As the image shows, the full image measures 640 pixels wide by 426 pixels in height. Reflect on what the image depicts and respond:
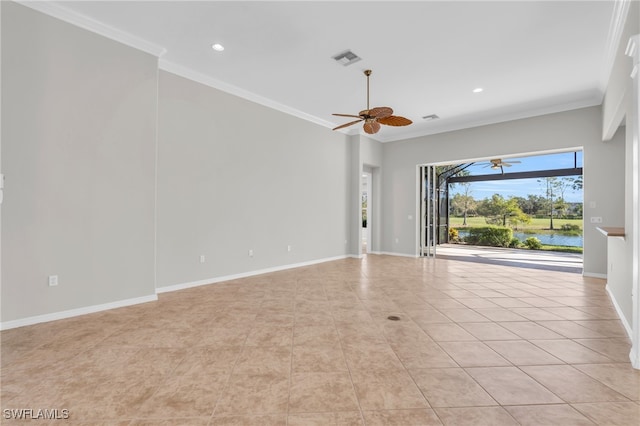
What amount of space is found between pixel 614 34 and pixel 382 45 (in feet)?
9.05

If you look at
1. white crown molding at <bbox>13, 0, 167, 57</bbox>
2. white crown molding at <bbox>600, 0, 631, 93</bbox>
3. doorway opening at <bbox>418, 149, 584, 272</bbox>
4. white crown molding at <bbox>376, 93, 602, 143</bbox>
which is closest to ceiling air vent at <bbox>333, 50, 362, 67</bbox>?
white crown molding at <bbox>13, 0, 167, 57</bbox>

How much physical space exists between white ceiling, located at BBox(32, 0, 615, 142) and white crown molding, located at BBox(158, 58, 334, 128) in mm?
18

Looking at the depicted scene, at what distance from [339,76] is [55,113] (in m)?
3.75

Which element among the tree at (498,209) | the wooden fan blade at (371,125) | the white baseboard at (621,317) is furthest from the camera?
the tree at (498,209)

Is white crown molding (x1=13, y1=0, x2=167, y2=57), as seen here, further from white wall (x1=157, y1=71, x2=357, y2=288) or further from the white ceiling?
white wall (x1=157, y1=71, x2=357, y2=288)

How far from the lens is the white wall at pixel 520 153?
17.4 ft

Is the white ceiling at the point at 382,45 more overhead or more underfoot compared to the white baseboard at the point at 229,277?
more overhead

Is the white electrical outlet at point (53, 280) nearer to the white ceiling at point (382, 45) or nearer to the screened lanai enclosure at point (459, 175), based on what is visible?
the white ceiling at point (382, 45)

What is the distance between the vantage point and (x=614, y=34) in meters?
3.47

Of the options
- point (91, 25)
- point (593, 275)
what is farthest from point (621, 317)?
point (91, 25)

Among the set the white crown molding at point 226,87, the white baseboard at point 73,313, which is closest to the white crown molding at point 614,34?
the white crown molding at point 226,87

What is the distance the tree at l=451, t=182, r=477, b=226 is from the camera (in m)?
11.9

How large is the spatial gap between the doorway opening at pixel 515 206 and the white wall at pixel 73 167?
810cm

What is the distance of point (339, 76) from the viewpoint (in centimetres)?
468
